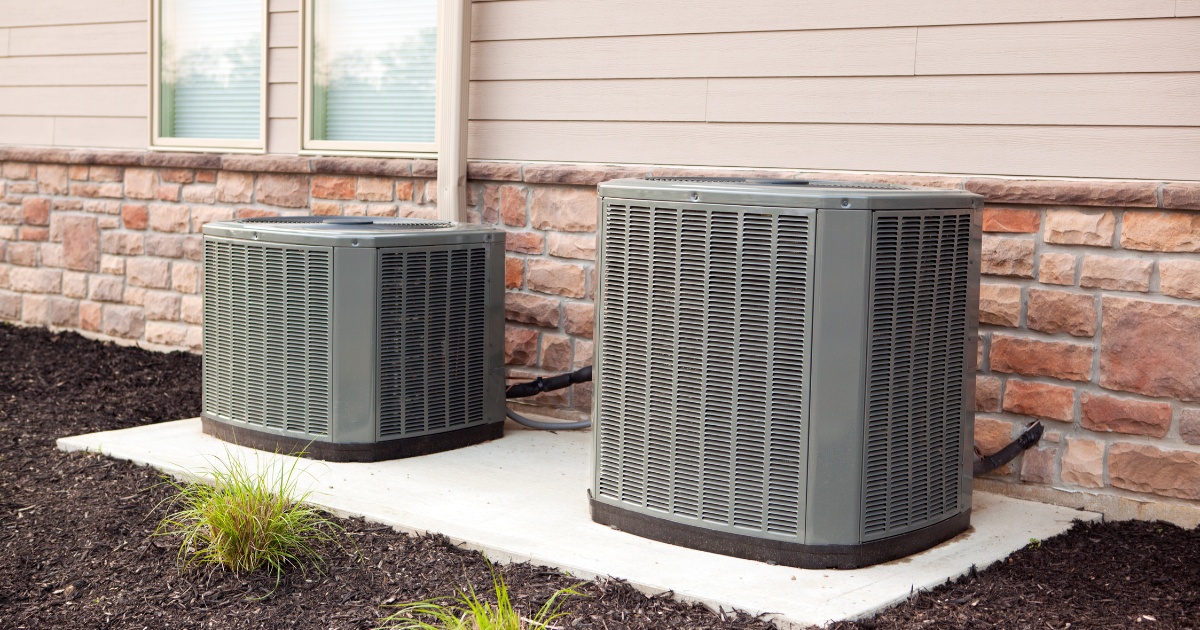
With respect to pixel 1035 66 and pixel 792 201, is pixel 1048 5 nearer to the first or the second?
pixel 1035 66

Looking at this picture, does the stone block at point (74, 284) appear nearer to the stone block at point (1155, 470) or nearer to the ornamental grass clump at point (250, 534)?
the ornamental grass clump at point (250, 534)

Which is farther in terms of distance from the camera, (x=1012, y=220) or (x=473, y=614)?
(x=1012, y=220)

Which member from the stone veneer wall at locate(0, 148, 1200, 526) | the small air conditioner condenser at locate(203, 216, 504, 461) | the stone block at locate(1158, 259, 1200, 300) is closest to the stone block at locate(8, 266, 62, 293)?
the stone veneer wall at locate(0, 148, 1200, 526)

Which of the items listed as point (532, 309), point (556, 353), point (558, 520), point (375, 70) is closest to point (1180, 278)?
point (558, 520)

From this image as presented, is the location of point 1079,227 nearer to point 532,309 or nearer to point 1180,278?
point 1180,278

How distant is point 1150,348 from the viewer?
3832 mm

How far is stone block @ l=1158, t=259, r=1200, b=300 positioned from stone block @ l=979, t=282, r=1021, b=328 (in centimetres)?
46

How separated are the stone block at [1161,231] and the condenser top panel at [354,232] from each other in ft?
7.39

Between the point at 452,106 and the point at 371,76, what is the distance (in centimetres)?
88

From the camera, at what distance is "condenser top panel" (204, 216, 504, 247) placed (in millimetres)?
4266

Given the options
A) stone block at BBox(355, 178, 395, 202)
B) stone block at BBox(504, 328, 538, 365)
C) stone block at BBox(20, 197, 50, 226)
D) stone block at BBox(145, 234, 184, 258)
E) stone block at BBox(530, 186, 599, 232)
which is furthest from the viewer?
stone block at BBox(20, 197, 50, 226)

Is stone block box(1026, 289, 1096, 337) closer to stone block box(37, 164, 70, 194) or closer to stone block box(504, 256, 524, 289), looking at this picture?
stone block box(504, 256, 524, 289)

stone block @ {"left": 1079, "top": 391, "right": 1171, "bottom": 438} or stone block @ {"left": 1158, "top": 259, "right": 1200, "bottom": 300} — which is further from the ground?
stone block @ {"left": 1158, "top": 259, "right": 1200, "bottom": 300}

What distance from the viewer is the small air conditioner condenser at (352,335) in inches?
169
